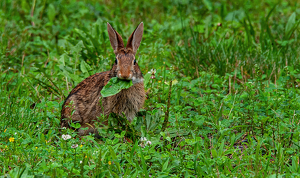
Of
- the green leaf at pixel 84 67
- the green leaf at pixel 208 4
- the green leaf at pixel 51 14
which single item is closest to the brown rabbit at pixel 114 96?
the green leaf at pixel 84 67

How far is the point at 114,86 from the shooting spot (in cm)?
412

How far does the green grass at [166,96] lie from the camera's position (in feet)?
11.7

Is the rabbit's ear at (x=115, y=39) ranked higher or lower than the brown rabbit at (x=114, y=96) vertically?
higher

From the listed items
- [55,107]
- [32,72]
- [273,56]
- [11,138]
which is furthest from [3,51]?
[273,56]

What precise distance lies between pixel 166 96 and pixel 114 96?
85 centimetres

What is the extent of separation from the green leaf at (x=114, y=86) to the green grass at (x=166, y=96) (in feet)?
1.42

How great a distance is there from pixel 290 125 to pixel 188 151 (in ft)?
3.65

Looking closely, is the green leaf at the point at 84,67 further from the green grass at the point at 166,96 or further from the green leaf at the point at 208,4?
the green leaf at the point at 208,4

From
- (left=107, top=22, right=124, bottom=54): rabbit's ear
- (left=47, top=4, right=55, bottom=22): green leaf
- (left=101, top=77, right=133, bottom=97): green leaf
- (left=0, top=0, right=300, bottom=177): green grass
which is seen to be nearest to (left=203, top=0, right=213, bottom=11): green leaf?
(left=0, top=0, right=300, bottom=177): green grass

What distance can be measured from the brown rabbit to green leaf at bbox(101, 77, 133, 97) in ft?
0.22

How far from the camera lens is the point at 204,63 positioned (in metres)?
5.87

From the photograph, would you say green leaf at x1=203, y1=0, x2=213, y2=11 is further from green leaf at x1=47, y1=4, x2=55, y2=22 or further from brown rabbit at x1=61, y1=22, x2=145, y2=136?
brown rabbit at x1=61, y1=22, x2=145, y2=136

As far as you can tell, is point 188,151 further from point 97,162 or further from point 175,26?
point 175,26

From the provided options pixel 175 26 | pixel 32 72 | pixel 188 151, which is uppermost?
pixel 175 26
